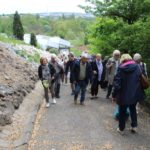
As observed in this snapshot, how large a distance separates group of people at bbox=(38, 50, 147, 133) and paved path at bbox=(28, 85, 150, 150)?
0.45 meters

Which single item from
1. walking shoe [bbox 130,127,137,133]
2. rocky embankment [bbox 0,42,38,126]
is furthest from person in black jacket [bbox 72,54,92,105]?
walking shoe [bbox 130,127,137,133]

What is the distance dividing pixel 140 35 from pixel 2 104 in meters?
5.55

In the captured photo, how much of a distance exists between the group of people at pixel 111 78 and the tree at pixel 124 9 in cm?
445

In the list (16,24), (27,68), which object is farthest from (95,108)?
(16,24)

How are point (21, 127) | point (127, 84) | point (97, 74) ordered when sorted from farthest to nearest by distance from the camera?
1. point (97, 74)
2. point (21, 127)
3. point (127, 84)

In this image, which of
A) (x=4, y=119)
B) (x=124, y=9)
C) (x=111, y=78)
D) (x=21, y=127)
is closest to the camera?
(x=21, y=127)

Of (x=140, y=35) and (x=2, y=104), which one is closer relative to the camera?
(x=2, y=104)

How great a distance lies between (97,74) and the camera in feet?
58.2

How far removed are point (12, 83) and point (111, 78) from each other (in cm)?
411

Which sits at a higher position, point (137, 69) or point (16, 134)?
point (137, 69)

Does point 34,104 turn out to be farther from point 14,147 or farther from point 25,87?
point 14,147

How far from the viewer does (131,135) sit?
11.4 meters

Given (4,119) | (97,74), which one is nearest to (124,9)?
(97,74)

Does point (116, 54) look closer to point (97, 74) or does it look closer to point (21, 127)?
point (97, 74)
